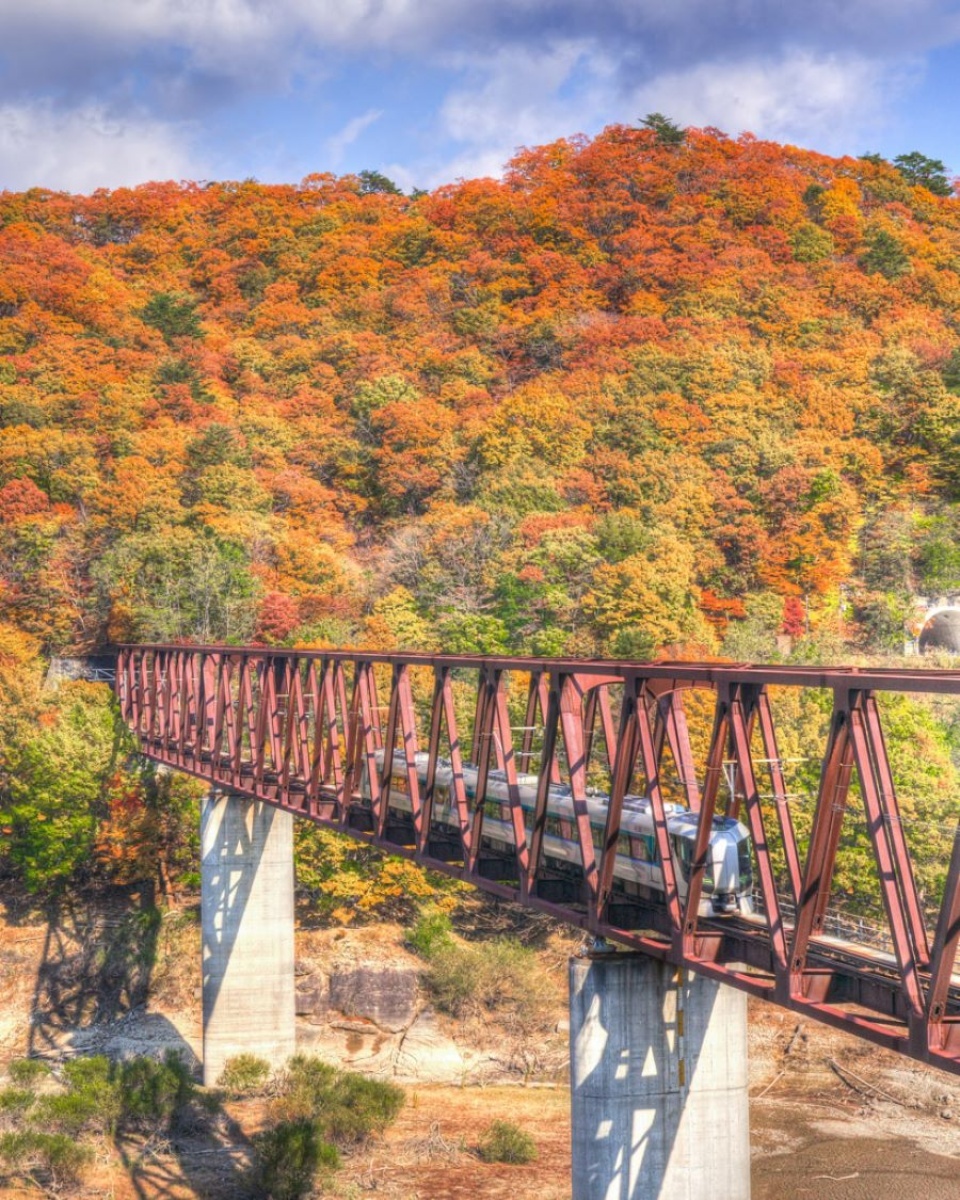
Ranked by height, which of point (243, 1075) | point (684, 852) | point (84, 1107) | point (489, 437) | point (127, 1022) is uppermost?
point (489, 437)

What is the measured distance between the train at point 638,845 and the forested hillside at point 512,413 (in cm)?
3043

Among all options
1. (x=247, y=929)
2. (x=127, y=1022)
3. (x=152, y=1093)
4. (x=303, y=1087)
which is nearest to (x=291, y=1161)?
(x=303, y=1087)

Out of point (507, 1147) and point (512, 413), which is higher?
point (512, 413)

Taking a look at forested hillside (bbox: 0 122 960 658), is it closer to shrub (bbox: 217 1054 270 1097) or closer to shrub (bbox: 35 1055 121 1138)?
shrub (bbox: 217 1054 270 1097)

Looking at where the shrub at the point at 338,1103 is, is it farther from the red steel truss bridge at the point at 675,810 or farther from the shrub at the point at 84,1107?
the red steel truss bridge at the point at 675,810

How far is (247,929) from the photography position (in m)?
44.2

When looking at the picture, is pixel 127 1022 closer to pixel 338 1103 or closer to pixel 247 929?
pixel 247 929

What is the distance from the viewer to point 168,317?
10506cm

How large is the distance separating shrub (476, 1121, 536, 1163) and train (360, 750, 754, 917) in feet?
38.0

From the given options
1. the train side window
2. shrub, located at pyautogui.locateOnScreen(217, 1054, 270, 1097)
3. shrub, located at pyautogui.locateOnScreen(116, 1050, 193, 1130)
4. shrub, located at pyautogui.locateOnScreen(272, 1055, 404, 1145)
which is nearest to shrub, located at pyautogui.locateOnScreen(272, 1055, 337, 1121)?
shrub, located at pyautogui.locateOnScreen(272, 1055, 404, 1145)

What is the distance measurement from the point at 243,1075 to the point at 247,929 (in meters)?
4.44

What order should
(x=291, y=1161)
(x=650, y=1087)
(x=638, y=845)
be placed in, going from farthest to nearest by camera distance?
(x=291, y=1161) → (x=638, y=845) → (x=650, y=1087)

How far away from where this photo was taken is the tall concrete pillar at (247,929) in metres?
43.8

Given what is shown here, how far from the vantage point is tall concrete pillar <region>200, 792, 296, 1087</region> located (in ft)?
144
